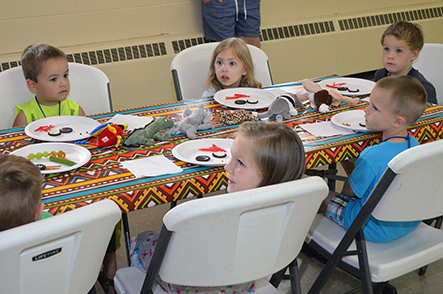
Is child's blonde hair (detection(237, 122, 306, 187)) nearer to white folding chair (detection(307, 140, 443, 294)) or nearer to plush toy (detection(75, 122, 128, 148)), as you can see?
white folding chair (detection(307, 140, 443, 294))

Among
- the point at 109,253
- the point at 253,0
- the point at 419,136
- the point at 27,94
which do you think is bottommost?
the point at 109,253

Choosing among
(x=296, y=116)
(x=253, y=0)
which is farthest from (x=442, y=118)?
(x=253, y=0)

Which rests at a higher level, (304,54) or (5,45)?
(5,45)

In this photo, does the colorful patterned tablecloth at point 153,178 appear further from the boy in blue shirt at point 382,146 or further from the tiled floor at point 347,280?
the tiled floor at point 347,280

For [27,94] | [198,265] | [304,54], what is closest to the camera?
[198,265]

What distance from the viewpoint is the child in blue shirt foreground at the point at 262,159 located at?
1375 millimetres

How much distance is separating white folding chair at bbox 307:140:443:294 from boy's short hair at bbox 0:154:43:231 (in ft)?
3.07

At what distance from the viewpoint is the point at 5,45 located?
135 inches

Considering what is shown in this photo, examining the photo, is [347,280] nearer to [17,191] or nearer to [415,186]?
[415,186]

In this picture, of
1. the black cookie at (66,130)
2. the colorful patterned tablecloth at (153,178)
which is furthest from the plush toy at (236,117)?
the black cookie at (66,130)

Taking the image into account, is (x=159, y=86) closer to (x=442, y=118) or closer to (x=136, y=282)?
(x=442, y=118)

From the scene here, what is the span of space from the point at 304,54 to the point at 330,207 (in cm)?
304

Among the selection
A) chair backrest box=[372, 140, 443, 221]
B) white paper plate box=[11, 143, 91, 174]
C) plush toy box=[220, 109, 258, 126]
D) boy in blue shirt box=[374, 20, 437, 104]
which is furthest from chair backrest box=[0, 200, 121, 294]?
boy in blue shirt box=[374, 20, 437, 104]

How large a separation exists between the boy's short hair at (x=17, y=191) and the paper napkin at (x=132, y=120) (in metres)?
0.76
